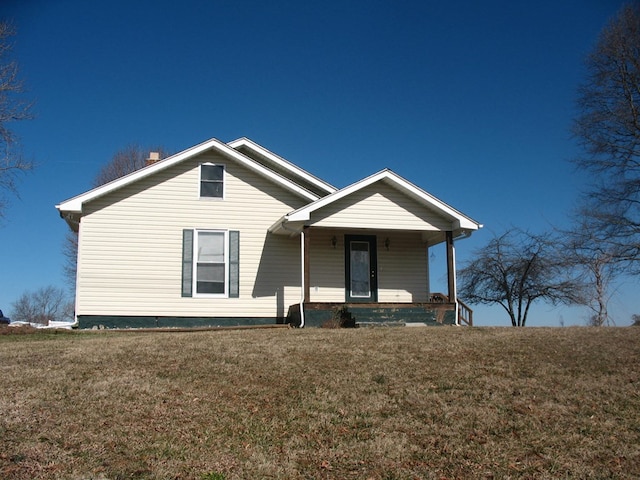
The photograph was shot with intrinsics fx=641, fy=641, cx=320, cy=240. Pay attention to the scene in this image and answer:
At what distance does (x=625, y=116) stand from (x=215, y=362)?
17271 mm

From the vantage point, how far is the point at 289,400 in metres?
8.26

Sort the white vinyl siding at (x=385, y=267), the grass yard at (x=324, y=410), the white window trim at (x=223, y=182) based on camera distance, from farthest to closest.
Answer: the white vinyl siding at (x=385, y=267) < the white window trim at (x=223, y=182) < the grass yard at (x=324, y=410)

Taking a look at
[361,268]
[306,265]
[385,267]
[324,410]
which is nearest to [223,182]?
[306,265]

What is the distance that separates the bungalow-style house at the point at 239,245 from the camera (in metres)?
16.5

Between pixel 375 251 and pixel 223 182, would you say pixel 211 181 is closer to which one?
pixel 223 182

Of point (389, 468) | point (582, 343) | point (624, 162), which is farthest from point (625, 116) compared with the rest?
point (389, 468)

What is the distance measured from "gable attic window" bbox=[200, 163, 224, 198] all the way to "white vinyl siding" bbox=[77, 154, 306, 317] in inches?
5.7

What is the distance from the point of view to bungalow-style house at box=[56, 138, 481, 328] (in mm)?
16500

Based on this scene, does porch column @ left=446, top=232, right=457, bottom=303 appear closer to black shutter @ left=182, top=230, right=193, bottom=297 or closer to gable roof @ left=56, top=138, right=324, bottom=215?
gable roof @ left=56, top=138, right=324, bottom=215

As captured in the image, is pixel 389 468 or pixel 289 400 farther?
pixel 289 400

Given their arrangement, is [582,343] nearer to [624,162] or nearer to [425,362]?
[425,362]

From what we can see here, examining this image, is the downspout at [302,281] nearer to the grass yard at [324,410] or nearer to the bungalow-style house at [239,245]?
the bungalow-style house at [239,245]

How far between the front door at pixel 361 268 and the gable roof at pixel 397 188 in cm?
198

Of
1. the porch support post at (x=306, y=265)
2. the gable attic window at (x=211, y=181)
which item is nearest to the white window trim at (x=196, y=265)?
the gable attic window at (x=211, y=181)
